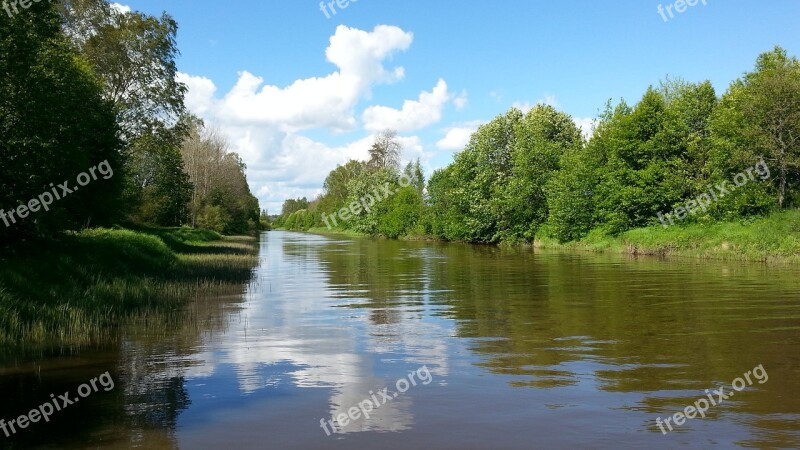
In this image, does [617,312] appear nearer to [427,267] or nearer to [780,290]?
[780,290]

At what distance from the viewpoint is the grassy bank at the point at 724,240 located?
34.0 metres

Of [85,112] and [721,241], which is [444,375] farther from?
[721,241]

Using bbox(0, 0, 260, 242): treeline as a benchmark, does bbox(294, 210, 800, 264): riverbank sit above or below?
below

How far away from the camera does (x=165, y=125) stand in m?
46.0

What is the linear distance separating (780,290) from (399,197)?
8205 cm

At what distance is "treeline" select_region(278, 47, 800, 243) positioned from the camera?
39.1 metres

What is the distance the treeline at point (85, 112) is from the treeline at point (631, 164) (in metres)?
33.9

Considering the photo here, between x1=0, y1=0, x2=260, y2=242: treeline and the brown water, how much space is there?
6784mm

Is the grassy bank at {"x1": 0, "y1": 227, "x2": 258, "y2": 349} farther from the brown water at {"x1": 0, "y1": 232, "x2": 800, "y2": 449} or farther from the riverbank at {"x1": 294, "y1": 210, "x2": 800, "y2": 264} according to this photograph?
the riverbank at {"x1": 294, "y1": 210, "x2": 800, "y2": 264}

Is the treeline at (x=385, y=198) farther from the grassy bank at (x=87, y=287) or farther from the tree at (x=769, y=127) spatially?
the grassy bank at (x=87, y=287)

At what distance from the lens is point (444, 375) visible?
11172 mm

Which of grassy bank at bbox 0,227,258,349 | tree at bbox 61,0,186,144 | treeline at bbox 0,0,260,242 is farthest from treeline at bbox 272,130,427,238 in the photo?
grassy bank at bbox 0,227,258,349

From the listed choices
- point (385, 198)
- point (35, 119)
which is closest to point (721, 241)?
point (35, 119)

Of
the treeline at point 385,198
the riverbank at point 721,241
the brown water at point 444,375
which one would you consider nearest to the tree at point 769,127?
the riverbank at point 721,241
